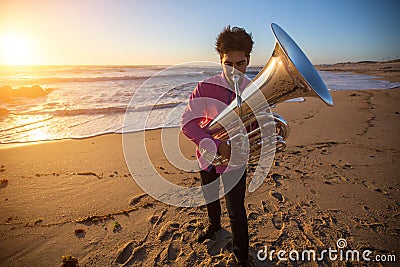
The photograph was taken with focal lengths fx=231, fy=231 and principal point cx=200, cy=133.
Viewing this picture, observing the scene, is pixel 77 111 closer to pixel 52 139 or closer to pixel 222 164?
pixel 52 139

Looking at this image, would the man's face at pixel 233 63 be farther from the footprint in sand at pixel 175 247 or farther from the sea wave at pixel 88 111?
the sea wave at pixel 88 111

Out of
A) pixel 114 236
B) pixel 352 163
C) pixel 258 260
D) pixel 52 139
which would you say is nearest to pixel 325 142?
pixel 352 163

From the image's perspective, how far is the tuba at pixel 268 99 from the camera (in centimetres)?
170

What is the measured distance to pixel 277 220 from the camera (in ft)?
9.21

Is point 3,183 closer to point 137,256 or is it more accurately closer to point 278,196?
point 137,256

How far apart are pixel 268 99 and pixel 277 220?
169 cm

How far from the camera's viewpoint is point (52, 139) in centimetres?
573

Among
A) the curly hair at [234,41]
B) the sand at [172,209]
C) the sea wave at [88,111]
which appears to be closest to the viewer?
the curly hair at [234,41]

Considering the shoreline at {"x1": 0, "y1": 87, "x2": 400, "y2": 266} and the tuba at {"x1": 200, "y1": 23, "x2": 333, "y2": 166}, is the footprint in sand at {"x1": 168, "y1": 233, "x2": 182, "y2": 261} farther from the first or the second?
the tuba at {"x1": 200, "y1": 23, "x2": 333, "y2": 166}

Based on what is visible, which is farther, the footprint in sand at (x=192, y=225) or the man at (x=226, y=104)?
the footprint in sand at (x=192, y=225)

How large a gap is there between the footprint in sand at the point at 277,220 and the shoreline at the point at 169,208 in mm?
12

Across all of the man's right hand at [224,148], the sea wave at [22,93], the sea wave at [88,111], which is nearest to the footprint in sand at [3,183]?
the man's right hand at [224,148]

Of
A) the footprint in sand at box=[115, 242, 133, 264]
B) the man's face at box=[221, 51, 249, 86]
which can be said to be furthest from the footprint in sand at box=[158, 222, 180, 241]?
the man's face at box=[221, 51, 249, 86]

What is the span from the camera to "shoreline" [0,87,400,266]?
2.42 metres
